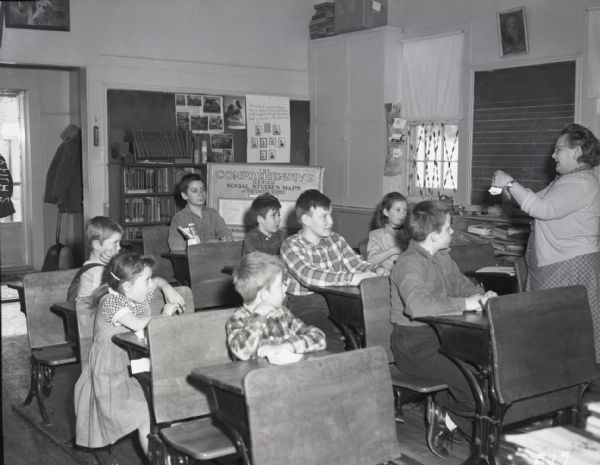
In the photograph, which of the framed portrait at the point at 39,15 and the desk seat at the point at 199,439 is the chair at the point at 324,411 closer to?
the desk seat at the point at 199,439

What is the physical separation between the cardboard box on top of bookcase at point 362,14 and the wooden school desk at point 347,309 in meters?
4.95

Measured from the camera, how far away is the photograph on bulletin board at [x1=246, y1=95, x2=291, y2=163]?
8.88 meters

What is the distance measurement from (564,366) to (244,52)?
6.44m

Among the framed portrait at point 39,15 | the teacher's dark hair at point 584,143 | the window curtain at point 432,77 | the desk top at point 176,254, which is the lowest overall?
the desk top at point 176,254

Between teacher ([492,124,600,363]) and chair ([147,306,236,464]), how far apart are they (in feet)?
6.56

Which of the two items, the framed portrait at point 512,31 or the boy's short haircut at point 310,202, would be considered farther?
the framed portrait at point 512,31

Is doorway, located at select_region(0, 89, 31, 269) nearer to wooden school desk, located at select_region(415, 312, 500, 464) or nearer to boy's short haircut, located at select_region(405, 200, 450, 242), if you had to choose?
boy's short haircut, located at select_region(405, 200, 450, 242)

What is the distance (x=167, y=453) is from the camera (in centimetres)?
292

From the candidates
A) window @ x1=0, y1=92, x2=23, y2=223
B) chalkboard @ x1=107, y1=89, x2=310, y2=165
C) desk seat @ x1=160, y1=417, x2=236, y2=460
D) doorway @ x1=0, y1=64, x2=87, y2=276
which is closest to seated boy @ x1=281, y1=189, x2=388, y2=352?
desk seat @ x1=160, y1=417, x2=236, y2=460

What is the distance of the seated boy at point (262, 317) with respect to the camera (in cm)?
279

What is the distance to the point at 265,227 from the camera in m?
5.21

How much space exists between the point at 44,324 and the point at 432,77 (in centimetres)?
508

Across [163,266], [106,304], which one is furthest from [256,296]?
[163,266]

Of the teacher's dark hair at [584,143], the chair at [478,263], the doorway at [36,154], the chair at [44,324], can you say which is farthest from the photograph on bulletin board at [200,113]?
the teacher's dark hair at [584,143]
